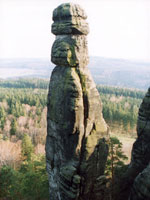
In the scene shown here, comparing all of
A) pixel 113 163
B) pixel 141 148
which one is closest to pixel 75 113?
pixel 141 148

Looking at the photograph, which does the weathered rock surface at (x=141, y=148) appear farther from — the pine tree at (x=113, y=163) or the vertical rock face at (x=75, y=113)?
the vertical rock face at (x=75, y=113)

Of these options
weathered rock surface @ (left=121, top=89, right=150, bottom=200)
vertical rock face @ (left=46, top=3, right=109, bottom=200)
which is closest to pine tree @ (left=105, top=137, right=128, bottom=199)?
weathered rock surface @ (left=121, top=89, right=150, bottom=200)

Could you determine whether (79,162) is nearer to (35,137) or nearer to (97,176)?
(97,176)

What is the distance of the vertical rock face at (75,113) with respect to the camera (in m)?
12.5

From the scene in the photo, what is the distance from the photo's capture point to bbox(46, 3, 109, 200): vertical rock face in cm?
1254

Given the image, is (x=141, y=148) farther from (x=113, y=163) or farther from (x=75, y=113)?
Answer: (x=75, y=113)

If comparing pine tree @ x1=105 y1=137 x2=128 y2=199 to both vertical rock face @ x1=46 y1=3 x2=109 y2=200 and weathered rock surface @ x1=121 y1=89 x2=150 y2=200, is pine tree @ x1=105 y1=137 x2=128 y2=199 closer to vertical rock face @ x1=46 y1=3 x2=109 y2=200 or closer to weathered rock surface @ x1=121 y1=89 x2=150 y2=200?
weathered rock surface @ x1=121 y1=89 x2=150 y2=200

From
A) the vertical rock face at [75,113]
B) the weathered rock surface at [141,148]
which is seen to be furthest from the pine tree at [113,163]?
the vertical rock face at [75,113]

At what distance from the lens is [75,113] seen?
1244cm

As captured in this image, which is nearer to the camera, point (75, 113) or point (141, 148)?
point (75, 113)

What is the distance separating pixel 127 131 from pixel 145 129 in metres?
45.8

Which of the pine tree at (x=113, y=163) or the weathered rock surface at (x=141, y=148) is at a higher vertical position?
the weathered rock surface at (x=141, y=148)

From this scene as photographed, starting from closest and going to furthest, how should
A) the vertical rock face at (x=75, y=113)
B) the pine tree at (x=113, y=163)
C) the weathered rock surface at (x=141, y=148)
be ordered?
the vertical rock face at (x=75, y=113) < the weathered rock surface at (x=141, y=148) < the pine tree at (x=113, y=163)

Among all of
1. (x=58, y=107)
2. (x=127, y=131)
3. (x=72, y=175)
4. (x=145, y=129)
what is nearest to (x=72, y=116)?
(x=58, y=107)
